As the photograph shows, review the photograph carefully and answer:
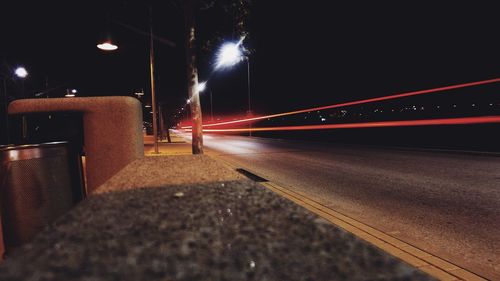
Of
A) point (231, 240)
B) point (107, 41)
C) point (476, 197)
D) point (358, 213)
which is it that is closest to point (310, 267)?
point (231, 240)

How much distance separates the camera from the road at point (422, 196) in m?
4.15

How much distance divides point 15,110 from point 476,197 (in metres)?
7.56

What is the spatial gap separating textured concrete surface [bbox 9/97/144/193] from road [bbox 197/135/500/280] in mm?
3701

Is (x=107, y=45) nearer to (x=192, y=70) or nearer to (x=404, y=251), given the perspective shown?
(x=192, y=70)

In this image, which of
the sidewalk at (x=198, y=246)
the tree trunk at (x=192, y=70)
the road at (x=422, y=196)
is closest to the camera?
the sidewalk at (x=198, y=246)

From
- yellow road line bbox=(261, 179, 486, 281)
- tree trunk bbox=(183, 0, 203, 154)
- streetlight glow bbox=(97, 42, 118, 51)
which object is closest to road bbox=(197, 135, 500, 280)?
yellow road line bbox=(261, 179, 486, 281)

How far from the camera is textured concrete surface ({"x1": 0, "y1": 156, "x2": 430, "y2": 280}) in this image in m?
0.82

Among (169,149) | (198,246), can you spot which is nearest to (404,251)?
(198,246)

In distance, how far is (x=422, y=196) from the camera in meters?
6.57

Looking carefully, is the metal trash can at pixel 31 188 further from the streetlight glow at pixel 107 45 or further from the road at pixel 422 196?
the streetlight glow at pixel 107 45

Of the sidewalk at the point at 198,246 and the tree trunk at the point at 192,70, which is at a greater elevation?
the tree trunk at the point at 192,70

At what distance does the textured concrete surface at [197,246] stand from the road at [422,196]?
3115 mm

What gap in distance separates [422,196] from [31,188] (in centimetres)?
651

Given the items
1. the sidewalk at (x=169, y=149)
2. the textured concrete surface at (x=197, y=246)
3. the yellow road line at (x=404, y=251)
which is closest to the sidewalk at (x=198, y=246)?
the textured concrete surface at (x=197, y=246)
